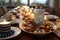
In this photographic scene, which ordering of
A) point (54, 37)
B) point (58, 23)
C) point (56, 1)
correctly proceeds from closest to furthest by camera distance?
point (54, 37), point (58, 23), point (56, 1)

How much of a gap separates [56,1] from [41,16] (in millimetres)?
1880

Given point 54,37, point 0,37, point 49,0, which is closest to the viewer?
point 0,37

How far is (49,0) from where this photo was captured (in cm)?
296

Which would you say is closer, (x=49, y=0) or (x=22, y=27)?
(x=22, y=27)

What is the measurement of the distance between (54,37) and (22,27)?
22cm

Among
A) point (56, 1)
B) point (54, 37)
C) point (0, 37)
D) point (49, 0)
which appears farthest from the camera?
point (49, 0)

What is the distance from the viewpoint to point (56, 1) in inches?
107

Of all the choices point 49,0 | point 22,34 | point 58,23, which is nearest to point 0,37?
point 22,34

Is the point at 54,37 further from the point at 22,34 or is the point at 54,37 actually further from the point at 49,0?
the point at 49,0

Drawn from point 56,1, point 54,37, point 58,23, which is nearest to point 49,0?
point 56,1

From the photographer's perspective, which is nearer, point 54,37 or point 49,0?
point 54,37

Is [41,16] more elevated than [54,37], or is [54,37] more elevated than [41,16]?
[41,16]

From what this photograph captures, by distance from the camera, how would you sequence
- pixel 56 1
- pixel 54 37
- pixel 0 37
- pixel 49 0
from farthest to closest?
pixel 49 0
pixel 56 1
pixel 54 37
pixel 0 37

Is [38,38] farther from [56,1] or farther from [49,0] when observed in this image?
[49,0]
